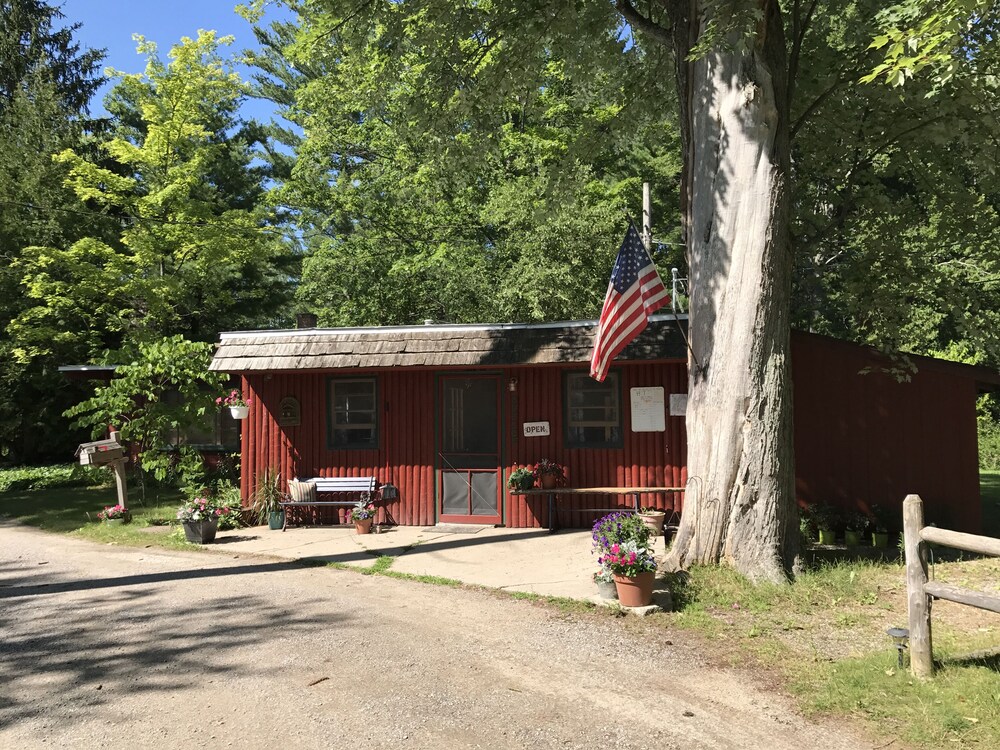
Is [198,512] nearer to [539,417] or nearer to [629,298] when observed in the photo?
[539,417]

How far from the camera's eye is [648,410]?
1033 centimetres

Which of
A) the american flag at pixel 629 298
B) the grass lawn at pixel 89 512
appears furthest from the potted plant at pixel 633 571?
the grass lawn at pixel 89 512

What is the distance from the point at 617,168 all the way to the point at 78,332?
15.9m

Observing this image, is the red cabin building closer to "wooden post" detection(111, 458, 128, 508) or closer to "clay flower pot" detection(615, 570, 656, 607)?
"wooden post" detection(111, 458, 128, 508)

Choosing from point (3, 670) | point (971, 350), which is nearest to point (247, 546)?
point (3, 670)

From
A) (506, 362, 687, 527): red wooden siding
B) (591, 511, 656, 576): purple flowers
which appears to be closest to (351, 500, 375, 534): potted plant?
(506, 362, 687, 527): red wooden siding

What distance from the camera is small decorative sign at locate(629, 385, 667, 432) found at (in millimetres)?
10305

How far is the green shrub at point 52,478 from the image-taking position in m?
17.1

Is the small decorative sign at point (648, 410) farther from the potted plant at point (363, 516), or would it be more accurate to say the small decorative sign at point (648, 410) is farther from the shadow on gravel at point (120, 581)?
the shadow on gravel at point (120, 581)

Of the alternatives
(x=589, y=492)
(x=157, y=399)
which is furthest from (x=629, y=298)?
(x=157, y=399)

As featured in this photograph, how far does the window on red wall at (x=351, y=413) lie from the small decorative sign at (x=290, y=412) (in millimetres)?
526

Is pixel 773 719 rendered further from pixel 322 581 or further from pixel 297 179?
pixel 297 179

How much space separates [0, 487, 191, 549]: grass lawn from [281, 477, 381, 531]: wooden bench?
165 cm

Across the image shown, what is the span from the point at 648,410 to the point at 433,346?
11.3 ft
